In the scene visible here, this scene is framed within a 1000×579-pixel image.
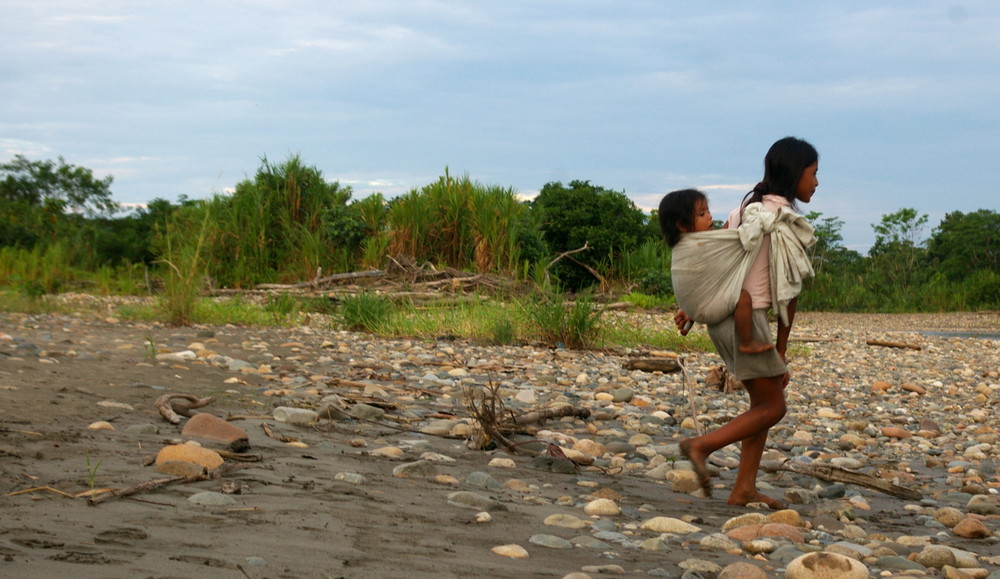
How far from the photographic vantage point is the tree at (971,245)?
23500mm

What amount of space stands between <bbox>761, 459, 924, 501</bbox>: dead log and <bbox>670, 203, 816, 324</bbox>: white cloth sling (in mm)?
930

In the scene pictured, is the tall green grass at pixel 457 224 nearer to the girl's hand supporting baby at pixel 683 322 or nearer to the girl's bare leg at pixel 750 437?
the girl's hand supporting baby at pixel 683 322

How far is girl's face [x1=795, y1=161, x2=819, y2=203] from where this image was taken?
3430 mm

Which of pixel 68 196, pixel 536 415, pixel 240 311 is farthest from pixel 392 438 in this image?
pixel 68 196

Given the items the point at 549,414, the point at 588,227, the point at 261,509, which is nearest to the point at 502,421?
the point at 549,414

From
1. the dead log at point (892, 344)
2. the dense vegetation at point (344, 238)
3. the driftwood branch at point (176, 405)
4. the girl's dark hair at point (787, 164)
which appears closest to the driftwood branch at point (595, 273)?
the dense vegetation at point (344, 238)

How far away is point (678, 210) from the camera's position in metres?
3.41

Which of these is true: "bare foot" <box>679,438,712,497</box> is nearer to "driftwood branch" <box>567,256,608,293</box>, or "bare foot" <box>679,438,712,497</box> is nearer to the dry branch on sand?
the dry branch on sand

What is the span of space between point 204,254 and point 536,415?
12854 mm

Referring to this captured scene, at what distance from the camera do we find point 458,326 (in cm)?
936

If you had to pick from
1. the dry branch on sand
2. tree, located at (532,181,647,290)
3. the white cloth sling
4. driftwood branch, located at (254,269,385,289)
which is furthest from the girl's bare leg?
tree, located at (532,181,647,290)

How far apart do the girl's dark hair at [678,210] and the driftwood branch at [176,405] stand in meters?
2.29

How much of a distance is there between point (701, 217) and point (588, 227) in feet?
44.2

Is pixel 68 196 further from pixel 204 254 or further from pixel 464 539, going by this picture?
pixel 464 539
